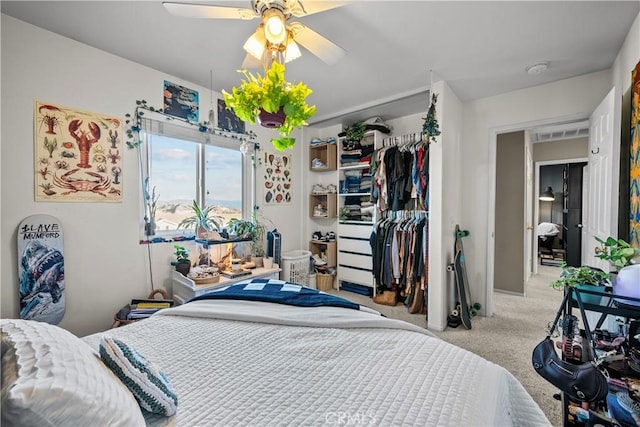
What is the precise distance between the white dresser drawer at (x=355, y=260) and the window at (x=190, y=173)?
4.87 feet

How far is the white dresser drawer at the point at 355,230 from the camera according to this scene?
355 cm

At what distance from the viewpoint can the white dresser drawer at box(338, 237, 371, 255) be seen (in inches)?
140

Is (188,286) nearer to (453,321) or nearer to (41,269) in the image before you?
(41,269)

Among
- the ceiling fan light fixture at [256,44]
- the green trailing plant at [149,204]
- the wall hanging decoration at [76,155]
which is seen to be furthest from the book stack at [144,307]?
the ceiling fan light fixture at [256,44]

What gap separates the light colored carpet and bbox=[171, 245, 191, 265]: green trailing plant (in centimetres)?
A: 210

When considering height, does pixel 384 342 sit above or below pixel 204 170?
below

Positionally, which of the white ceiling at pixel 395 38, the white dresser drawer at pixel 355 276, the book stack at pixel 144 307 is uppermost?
the white ceiling at pixel 395 38

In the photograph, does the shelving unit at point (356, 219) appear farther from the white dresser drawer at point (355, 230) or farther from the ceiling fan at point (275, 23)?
the ceiling fan at point (275, 23)

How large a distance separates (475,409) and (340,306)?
82cm

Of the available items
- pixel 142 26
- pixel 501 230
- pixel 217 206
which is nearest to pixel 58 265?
pixel 217 206

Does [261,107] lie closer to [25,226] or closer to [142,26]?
[142,26]

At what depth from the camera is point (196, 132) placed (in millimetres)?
2756

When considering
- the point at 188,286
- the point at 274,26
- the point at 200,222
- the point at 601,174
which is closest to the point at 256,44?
the point at 274,26

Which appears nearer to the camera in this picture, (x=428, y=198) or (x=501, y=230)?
(x=428, y=198)
